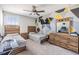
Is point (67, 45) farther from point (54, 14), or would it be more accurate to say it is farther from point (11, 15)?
point (11, 15)

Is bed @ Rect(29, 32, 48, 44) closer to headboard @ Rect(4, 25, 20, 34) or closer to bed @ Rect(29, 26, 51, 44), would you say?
bed @ Rect(29, 26, 51, 44)

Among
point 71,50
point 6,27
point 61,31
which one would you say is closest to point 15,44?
point 6,27

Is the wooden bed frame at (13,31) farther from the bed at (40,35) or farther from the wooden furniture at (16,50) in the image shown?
the bed at (40,35)

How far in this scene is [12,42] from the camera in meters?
1.82

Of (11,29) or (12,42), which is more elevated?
(11,29)

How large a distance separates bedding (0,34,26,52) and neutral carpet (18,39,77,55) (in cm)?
11

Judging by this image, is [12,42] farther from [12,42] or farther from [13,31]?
[13,31]

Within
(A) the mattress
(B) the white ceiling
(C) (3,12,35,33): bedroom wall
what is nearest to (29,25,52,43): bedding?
(A) the mattress

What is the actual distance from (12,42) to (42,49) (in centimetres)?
51

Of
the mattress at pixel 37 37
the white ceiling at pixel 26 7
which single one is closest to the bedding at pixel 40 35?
the mattress at pixel 37 37

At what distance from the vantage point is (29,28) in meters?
1.89

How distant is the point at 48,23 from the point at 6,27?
0.71 meters

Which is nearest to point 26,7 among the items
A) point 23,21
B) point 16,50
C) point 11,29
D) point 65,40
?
point 23,21

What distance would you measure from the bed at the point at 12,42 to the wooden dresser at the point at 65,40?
490 millimetres
